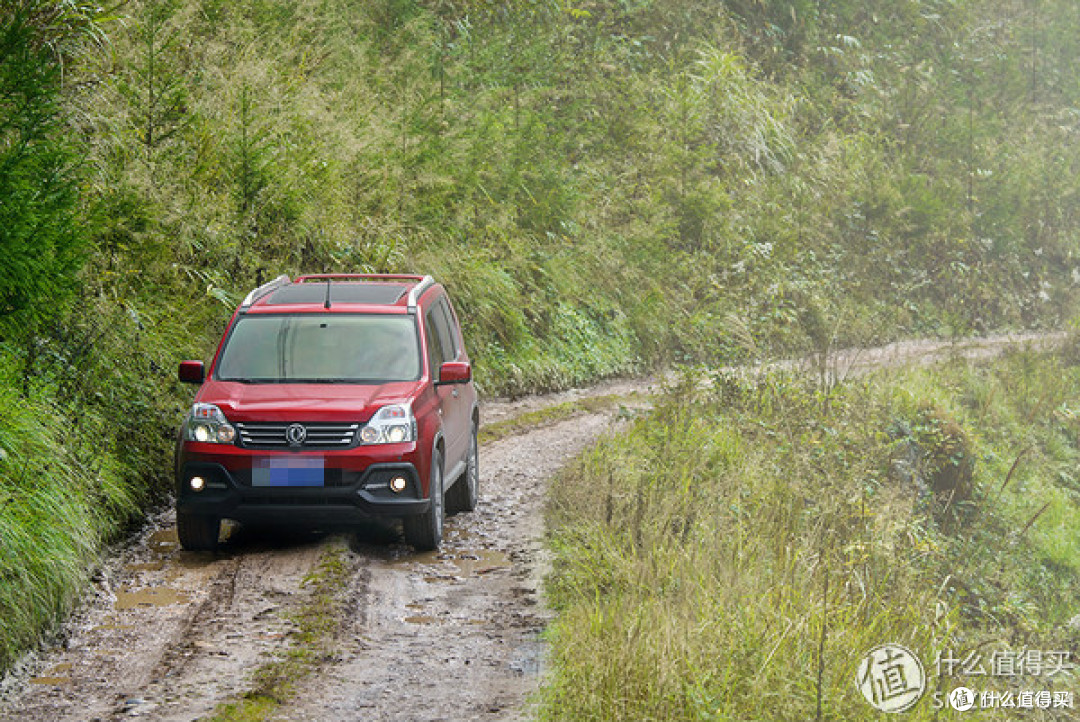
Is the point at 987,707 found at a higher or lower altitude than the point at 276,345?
lower

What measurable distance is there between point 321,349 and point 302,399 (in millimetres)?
789

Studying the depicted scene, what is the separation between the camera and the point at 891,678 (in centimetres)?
582

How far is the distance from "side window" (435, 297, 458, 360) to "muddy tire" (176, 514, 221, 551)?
105 inches

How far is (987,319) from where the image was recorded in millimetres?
31406

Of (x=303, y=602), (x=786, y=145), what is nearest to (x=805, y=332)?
(x=786, y=145)

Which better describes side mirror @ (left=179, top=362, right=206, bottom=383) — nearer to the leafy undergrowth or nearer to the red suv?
the red suv

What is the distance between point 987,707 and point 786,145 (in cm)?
2560

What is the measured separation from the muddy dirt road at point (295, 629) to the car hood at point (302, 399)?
1.05 metres

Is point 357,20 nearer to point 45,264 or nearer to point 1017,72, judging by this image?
point 45,264

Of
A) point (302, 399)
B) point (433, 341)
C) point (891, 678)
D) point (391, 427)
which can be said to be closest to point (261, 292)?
point (433, 341)

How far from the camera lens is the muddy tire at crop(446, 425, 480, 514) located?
10.8m

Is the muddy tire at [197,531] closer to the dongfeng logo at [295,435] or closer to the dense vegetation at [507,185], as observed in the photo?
the dense vegetation at [507,185]

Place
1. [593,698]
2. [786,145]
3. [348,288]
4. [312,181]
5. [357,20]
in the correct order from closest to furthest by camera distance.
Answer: [593,698], [348,288], [312,181], [357,20], [786,145]

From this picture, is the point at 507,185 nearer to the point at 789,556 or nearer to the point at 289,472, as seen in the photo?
the point at 289,472
